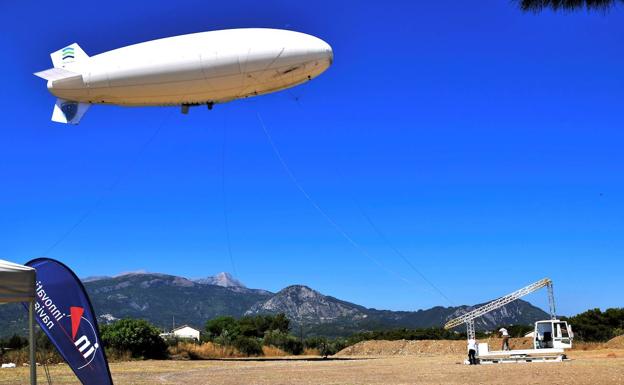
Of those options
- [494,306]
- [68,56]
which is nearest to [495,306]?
[494,306]

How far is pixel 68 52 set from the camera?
27.3 meters

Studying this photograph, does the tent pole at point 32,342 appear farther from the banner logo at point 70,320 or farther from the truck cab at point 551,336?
the truck cab at point 551,336

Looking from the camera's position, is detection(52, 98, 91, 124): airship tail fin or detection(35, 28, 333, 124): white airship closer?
detection(35, 28, 333, 124): white airship

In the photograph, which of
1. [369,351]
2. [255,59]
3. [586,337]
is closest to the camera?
[255,59]

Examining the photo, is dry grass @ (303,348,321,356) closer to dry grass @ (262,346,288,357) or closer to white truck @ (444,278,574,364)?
dry grass @ (262,346,288,357)

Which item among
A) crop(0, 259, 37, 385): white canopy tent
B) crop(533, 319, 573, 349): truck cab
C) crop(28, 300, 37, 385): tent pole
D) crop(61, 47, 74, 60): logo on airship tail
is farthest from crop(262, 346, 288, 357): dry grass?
crop(0, 259, 37, 385): white canopy tent

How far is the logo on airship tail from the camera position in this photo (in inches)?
1065

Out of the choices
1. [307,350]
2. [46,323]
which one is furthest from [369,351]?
[46,323]

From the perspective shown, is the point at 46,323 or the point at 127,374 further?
the point at 127,374

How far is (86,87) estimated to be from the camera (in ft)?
83.6

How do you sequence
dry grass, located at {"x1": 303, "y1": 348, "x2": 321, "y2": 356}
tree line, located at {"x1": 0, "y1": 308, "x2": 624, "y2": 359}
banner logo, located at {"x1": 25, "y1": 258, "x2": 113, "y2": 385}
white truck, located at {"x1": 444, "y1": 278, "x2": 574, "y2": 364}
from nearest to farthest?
banner logo, located at {"x1": 25, "y1": 258, "x2": 113, "y2": 385} → white truck, located at {"x1": 444, "y1": 278, "x2": 574, "y2": 364} → tree line, located at {"x1": 0, "y1": 308, "x2": 624, "y2": 359} → dry grass, located at {"x1": 303, "y1": 348, "x2": 321, "y2": 356}

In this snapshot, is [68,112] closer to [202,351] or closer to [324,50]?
[324,50]

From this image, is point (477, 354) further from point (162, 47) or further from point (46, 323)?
point (46, 323)

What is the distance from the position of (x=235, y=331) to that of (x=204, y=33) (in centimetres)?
4529
